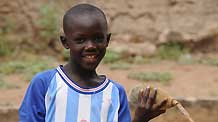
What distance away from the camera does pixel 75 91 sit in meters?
2.09

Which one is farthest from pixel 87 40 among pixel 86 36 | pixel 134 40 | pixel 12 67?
pixel 134 40

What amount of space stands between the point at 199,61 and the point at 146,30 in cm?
101

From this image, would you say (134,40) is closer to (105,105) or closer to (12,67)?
(12,67)

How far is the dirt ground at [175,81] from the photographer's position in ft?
18.1

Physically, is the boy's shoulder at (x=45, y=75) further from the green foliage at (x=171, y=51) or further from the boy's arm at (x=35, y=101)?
the green foliage at (x=171, y=51)

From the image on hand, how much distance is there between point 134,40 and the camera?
7938mm

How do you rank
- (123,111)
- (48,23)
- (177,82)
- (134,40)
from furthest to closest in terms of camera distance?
(134,40), (48,23), (177,82), (123,111)

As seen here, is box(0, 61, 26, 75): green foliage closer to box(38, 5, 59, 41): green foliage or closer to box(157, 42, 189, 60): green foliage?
box(38, 5, 59, 41): green foliage

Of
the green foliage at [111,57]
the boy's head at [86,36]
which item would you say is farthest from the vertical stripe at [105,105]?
the green foliage at [111,57]

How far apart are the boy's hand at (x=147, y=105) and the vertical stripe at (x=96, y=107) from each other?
0.13 meters

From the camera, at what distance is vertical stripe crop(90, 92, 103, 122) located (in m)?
2.08

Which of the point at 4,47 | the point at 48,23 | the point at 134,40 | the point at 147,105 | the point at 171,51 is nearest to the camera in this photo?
the point at 147,105

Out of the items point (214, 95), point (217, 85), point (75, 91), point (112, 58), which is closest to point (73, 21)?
point (75, 91)

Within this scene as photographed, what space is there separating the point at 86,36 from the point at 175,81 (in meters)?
4.25
